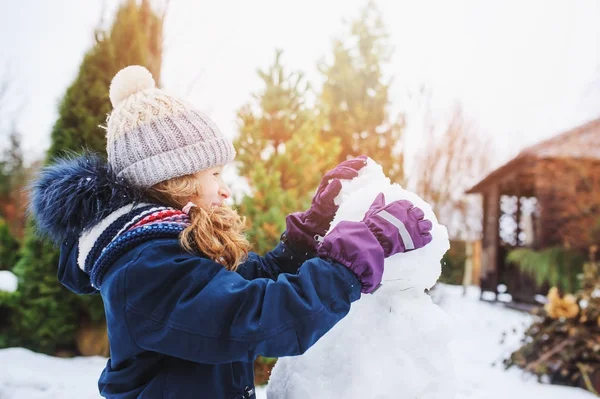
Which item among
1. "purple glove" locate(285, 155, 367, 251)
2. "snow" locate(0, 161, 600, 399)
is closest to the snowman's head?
"snow" locate(0, 161, 600, 399)

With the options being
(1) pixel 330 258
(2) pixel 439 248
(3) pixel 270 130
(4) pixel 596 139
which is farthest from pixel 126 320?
(4) pixel 596 139

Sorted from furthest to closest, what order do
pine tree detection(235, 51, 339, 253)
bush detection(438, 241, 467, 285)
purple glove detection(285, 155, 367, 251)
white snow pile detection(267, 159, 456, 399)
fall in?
bush detection(438, 241, 467, 285), pine tree detection(235, 51, 339, 253), purple glove detection(285, 155, 367, 251), white snow pile detection(267, 159, 456, 399)

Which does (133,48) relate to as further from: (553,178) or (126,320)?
(553,178)

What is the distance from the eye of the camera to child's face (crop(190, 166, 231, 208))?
139 cm

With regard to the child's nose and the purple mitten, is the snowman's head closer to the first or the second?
the purple mitten

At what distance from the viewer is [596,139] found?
852 centimetres

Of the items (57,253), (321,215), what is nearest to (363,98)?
(57,253)

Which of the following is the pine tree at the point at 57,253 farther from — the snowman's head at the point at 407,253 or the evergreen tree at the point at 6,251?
the snowman's head at the point at 407,253

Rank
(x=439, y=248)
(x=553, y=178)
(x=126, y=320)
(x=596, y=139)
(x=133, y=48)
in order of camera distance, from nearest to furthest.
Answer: (x=126, y=320) → (x=439, y=248) → (x=133, y=48) → (x=596, y=139) → (x=553, y=178)

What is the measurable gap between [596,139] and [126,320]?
9.71 m

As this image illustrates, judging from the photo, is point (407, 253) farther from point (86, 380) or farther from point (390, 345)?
point (86, 380)

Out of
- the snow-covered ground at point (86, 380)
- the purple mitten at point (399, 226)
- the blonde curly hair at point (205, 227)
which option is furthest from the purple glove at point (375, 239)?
the snow-covered ground at point (86, 380)

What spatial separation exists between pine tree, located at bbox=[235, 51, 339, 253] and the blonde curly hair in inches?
109

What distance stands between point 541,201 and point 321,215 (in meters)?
10.6
